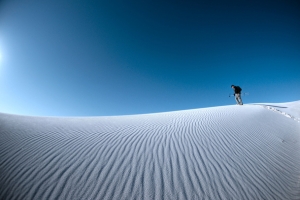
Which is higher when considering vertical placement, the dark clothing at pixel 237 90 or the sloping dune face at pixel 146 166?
the dark clothing at pixel 237 90

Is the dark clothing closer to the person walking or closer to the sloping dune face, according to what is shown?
the person walking

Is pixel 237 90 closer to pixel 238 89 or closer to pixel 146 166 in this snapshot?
pixel 238 89

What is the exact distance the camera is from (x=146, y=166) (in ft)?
9.07

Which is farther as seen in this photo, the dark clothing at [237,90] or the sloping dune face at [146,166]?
the dark clothing at [237,90]

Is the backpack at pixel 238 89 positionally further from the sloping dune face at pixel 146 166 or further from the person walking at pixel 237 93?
the sloping dune face at pixel 146 166

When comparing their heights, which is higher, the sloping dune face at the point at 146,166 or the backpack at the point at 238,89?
the backpack at the point at 238,89

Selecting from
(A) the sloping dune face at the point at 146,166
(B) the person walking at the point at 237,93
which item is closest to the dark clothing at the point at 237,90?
(B) the person walking at the point at 237,93

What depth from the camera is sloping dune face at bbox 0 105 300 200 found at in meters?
2.15

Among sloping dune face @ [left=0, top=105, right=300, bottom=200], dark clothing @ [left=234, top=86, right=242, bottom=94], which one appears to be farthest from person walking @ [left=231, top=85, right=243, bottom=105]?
sloping dune face @ [left=0, top=105, right=300, bottom=200]

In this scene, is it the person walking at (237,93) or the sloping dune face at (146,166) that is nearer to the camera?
the sloping dune face at (146,166)

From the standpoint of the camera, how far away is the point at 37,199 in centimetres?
194

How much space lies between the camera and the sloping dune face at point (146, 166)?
2.15 meters

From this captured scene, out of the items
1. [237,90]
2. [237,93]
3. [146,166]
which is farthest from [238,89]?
[146,166]

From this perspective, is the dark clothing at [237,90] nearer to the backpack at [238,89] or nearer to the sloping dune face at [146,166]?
the backpack at [238,89]
